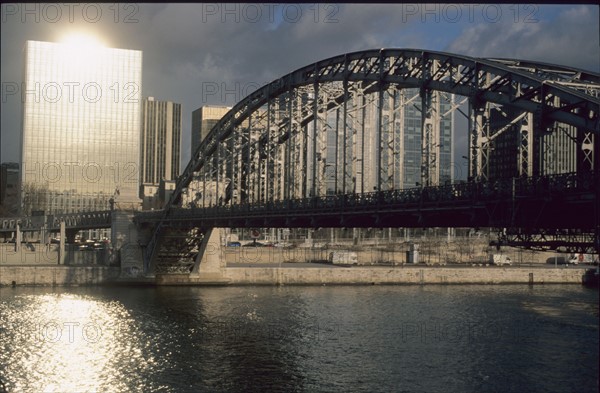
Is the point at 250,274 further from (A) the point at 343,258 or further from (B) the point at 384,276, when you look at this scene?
(A) the point at 343,258

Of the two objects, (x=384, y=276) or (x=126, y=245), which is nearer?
(x=126, y=245)

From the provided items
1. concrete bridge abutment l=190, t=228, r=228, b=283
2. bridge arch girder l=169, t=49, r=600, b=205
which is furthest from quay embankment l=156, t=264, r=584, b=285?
bridge arch girder l=169, t=49, r=600, b=205

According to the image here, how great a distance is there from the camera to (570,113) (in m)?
28.2

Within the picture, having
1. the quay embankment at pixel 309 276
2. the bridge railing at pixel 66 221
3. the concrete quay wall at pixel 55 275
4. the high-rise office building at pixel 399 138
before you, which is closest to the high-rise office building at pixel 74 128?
the bridge railing at pixel 66 221

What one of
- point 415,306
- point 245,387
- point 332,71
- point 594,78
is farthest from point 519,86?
point 415,306

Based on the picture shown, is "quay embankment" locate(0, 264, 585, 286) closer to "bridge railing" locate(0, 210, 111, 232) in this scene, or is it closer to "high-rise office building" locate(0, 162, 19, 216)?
"bridge railing" locate(0, 210, 111, 232)

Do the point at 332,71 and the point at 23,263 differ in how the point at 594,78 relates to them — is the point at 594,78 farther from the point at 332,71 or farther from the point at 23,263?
the point at 23,263

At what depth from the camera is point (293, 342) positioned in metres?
48.4

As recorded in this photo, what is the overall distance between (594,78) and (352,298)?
42.2 meters

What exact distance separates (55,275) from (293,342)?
40.6 meters

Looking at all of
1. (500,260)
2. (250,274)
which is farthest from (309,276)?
(500,260)

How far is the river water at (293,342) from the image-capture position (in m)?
38.0

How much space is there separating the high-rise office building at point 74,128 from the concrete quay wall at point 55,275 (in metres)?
78.4

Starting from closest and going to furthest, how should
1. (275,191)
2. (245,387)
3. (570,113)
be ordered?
(570,113) → (245,387) → (275,191)
